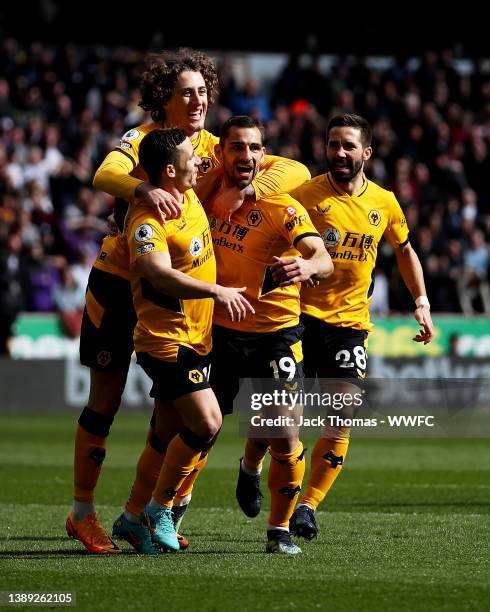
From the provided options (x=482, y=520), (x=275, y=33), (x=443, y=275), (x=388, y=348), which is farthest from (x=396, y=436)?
(x=275, y=33)

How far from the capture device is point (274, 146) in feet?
72.8

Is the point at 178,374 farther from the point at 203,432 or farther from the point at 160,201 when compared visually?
the point at 160,201

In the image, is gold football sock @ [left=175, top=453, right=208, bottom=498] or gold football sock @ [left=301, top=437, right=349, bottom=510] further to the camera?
gold football sock @ [left=301, top=437, right=349, bottom=510]

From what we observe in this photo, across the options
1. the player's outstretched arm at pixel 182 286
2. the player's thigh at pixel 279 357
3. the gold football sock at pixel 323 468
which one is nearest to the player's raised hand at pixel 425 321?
the gold football sock at pixel 323 468

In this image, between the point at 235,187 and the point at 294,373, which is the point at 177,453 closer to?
the point at 294,373

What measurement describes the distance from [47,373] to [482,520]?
418 inches

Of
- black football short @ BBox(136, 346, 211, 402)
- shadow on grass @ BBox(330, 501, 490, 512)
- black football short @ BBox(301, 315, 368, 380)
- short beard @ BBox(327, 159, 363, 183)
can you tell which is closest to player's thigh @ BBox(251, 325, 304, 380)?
black football short @ BBox(136, 346, 211, 402)

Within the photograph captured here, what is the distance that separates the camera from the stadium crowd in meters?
18.7

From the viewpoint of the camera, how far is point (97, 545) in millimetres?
7371

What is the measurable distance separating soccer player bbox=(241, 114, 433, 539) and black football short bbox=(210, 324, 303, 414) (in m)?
0.73

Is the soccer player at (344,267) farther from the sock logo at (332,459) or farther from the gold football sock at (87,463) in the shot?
the gold football sock at (87,463)

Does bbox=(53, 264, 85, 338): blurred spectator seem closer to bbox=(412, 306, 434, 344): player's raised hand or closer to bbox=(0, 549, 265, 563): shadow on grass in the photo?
bbox=(412, 306, 434, 344): player's raised hand

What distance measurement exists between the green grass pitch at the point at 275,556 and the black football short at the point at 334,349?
0.97 m

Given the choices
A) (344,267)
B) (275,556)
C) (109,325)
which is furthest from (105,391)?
(344,267)
